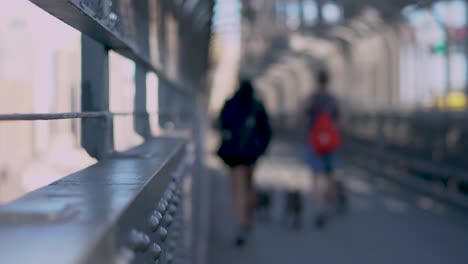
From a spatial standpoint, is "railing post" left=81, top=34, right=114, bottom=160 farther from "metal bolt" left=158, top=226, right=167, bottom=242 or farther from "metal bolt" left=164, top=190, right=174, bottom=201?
"metal bolt" left=158, top=226, right=167, bottom=242

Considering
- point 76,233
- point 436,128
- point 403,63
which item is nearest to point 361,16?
point 403,63

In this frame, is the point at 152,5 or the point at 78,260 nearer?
the point at 78,260

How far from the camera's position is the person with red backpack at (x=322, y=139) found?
8805 mm

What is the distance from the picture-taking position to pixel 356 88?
86.4 feet

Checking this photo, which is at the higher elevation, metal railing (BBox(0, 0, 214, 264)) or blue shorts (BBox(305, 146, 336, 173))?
metal railing (BBox(0, 0, 214, 264))

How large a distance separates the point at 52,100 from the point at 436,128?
28.6 m

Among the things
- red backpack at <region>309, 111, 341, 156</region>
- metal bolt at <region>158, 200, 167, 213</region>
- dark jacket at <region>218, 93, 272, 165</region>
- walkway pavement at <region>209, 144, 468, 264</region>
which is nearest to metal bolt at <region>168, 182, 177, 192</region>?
metal bolt at <region>158, 200, 167, 213</region>

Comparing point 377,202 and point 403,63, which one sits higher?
point 403,63

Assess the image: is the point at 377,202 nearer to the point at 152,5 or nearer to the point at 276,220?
the point at 276,220

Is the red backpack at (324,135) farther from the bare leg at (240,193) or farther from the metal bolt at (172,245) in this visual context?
the metal bolt at (172,245)

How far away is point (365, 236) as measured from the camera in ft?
27.3

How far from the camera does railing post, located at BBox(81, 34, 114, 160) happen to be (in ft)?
9.77

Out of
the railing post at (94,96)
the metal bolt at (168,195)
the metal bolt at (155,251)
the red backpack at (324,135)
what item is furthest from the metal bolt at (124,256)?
the red backpack at (324,135)

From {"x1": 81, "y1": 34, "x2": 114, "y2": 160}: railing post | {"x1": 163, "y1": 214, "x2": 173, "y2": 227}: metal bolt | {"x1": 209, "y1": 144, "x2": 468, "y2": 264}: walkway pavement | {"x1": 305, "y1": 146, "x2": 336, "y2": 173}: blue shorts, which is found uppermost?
{"x1": 81, "y1": 34, "x2": 114, "y2": 160}: railing post
